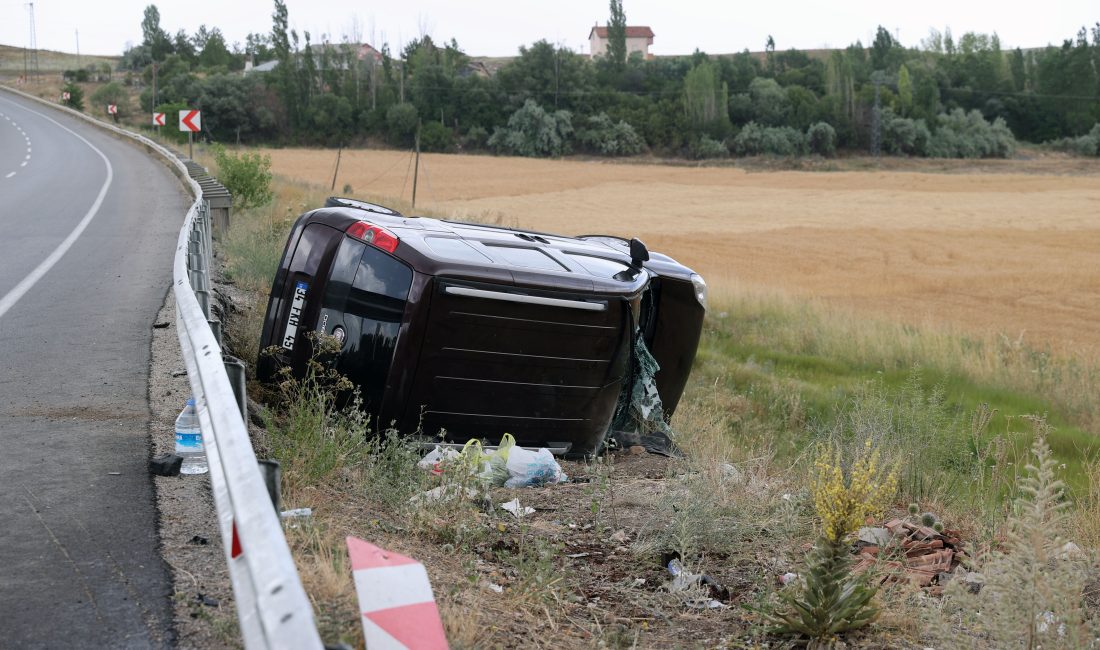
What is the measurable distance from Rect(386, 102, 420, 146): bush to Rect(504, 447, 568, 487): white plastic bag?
92.5 meters

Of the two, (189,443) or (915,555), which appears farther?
(915,555)

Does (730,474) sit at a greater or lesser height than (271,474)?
lesser

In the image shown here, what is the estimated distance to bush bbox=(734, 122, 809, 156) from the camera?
96.4 meters

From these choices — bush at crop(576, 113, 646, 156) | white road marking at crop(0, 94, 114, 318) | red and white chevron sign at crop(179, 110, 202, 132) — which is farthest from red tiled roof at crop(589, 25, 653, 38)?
white road marking at crop(0, 94, 114, 318)

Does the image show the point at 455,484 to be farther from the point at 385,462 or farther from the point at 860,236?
the point at 860,236

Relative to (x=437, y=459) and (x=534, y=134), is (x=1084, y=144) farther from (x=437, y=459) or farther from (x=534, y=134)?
(x=437, y=459)

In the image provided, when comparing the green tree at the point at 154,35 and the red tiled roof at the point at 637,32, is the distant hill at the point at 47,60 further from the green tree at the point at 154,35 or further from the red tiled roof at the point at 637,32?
the red tiled roof at the point at 637,32

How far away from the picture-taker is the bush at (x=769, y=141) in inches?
3797

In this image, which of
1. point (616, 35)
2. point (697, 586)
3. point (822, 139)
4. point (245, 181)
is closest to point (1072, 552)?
point (697, 586)

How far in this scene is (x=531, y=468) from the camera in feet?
21.0

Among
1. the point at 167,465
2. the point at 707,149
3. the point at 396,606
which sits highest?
the point at 396,606

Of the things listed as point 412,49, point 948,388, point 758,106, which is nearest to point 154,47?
point 412,49

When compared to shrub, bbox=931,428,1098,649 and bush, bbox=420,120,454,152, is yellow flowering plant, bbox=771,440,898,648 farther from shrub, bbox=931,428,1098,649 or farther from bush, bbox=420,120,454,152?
bush, bbox=420,120,454,152

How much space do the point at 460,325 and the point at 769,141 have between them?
94570mm
